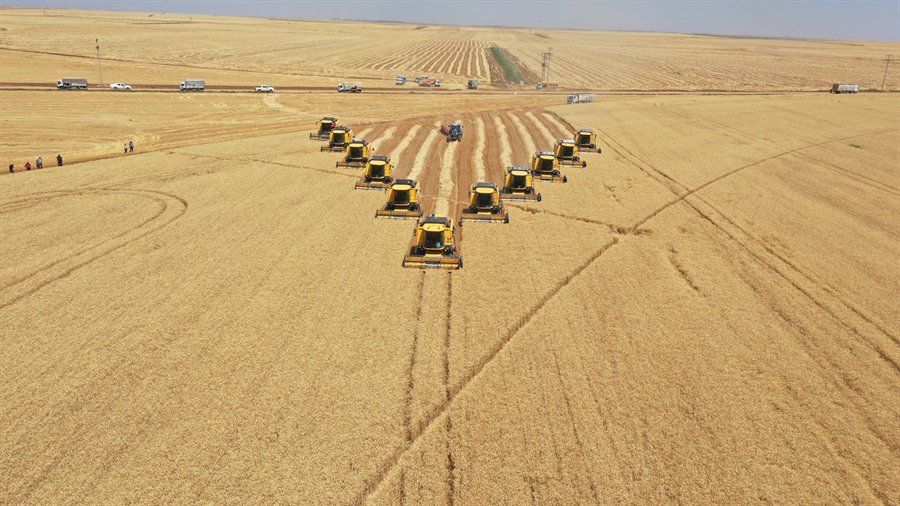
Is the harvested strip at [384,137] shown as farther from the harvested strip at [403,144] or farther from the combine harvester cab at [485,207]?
the combine harvester cab at [485,207]

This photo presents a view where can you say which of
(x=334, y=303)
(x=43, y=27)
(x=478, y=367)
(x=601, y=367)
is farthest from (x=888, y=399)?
(x=43, y=27)

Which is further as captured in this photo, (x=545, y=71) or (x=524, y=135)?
(x=545, y=71)

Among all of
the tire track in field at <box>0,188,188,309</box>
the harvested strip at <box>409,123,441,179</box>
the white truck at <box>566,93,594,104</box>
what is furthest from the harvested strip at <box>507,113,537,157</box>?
the tire track in field at <box>0,188,188,309</box>

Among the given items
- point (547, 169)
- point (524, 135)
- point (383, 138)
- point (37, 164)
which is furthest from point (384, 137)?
point (37, 164)

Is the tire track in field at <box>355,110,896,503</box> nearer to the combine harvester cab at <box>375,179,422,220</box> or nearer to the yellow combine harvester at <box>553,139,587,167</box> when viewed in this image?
the combine harvester cab at <box>375,179,422,220</box>

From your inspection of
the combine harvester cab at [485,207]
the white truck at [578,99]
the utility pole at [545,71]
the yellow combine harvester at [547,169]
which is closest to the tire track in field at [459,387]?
the combine harvester cab at [485,207]

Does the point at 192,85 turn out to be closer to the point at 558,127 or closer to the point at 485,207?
the point at 558,127
